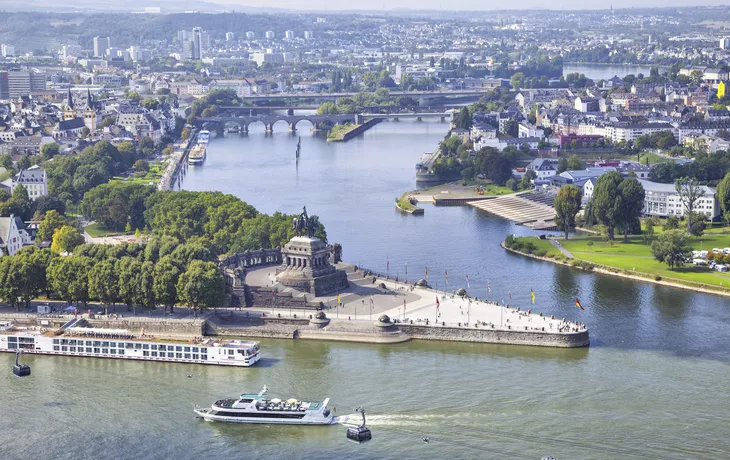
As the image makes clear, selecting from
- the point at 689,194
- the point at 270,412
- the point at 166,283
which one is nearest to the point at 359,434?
the point at 270,412

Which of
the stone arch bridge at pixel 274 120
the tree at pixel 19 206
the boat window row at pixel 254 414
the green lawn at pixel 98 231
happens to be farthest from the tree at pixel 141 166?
the boat window row at pixel 254 414

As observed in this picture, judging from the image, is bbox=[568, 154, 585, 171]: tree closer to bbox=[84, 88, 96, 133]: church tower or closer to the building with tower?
the building with tower

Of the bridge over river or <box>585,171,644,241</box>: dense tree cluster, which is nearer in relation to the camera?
<box>585,171,644,241</box>: dense tree cluster

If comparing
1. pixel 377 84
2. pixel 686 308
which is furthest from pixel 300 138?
pixel 686 308

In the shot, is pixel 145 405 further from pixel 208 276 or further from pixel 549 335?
pixel 549 335

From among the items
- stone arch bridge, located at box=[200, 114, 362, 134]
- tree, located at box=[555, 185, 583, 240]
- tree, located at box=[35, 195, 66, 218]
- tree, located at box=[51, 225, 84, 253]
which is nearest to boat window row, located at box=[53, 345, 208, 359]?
tree, located at box=[51, 225, 84, 253]

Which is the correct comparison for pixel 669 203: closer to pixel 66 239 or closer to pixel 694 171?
pixel 694 171

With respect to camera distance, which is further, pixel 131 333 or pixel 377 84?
pixel 377 84
